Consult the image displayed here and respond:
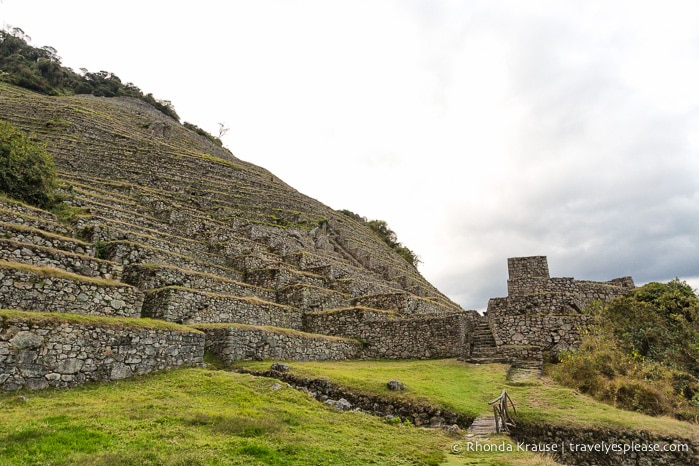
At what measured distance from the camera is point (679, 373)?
1109 cm

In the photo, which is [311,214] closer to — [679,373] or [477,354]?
[477,354]

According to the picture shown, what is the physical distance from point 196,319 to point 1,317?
7052 millimetres

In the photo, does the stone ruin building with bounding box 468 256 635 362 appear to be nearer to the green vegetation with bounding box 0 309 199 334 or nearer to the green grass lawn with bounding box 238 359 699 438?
the green grass lawn with bounding box 238 359 699 438

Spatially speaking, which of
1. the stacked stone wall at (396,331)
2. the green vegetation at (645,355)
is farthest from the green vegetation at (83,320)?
the green vegetation at (645,355)

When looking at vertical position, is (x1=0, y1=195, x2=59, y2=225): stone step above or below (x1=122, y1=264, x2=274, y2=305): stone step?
above

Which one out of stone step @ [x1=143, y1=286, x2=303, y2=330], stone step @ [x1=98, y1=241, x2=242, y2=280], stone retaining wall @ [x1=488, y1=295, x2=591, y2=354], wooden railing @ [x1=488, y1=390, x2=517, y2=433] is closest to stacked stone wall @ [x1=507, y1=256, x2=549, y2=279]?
stone retaining wall @ [x1=488, y1=295, x2=591, y2=354]

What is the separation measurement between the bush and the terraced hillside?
1.69 meters

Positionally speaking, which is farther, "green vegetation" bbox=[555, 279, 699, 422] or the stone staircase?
the stone staircase

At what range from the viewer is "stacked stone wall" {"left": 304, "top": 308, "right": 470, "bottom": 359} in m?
16.5

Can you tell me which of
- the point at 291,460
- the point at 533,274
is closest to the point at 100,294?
the point at 291,460

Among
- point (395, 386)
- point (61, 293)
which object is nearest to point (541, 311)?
point (395, 386)

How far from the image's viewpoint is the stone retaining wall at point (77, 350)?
8.60 meters

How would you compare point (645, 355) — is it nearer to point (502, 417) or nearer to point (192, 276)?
point (502, 417)

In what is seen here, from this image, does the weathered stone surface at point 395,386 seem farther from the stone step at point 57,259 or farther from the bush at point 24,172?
the bush at point 24,172
